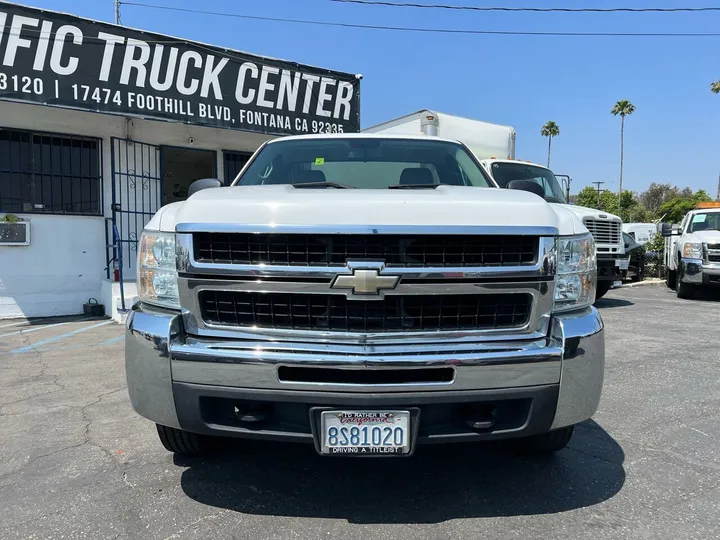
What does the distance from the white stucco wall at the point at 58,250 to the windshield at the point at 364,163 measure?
20.8 feet

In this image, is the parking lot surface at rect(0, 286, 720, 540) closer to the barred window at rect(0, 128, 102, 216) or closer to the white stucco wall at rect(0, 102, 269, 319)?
the white stucco wall at rect(0, 102, 269, 319)

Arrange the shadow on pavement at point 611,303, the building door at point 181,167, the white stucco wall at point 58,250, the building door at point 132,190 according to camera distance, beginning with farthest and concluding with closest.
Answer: the building door at point 181,167
the shadow on pavement at point 611,303
the building door at point 132,190
the white stucco wall at point 58,250

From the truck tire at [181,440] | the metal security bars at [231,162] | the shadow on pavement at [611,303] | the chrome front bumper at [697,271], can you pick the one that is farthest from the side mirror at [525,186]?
the chrome front bumper at [697,271]

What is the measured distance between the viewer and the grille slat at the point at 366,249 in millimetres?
2324

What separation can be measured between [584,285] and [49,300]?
28.9ft

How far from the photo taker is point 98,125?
922 centimetres

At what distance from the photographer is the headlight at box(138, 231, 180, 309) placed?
244cm

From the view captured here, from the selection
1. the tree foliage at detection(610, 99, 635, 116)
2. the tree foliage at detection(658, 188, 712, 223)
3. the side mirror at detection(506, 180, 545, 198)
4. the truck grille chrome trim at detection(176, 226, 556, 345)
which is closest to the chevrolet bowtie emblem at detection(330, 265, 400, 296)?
the truck grille chrome trim at detection(176, 226, 556, 345)

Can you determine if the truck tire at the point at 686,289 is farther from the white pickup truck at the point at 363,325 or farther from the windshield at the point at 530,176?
the white pickup truck at the point at 363,325

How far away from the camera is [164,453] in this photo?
126 inches

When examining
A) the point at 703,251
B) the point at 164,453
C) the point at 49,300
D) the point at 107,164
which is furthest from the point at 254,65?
the point at 703,251

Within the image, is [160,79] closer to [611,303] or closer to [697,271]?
[611,303]

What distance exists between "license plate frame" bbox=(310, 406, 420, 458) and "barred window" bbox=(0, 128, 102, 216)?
27.8ft

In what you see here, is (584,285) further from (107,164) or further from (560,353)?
(107,164)
